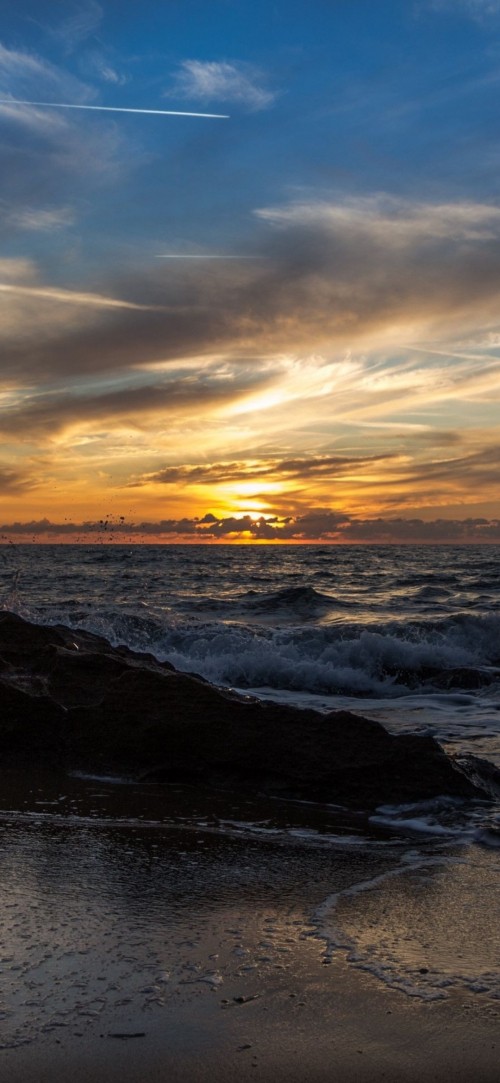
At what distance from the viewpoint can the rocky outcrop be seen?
19.3 feet

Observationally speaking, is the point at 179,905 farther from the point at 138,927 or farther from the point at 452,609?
the point at 452,609

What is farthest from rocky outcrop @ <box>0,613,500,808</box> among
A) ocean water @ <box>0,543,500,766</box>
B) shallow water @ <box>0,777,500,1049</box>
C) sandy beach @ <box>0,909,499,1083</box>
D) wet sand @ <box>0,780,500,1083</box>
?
sandy beach @ <box>0,909,499,1083</box>

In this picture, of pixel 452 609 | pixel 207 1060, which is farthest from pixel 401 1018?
pixel 452 609

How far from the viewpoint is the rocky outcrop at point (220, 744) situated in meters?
5.88

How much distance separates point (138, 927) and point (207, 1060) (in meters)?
0.96

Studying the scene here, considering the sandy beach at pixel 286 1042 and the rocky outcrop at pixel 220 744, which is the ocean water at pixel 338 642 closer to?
the rocky outcrop at pixel 220 744

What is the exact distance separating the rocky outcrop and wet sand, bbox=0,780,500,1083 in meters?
1.09

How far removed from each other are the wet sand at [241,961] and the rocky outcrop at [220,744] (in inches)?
43.1

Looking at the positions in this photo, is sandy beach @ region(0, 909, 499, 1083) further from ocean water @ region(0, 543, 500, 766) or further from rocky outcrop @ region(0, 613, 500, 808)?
ocean water @ region(0, 543, 500, 766)

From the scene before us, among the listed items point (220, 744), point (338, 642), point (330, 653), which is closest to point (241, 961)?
point (220, 744)

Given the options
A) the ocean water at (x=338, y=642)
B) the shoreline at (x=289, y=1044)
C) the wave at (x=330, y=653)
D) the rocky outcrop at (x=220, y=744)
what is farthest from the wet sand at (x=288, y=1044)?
the wave at (x=330, y=653)

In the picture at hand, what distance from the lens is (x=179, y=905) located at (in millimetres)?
3738

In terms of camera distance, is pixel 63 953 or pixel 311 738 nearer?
pixel 63 953

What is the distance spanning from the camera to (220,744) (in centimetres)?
620
